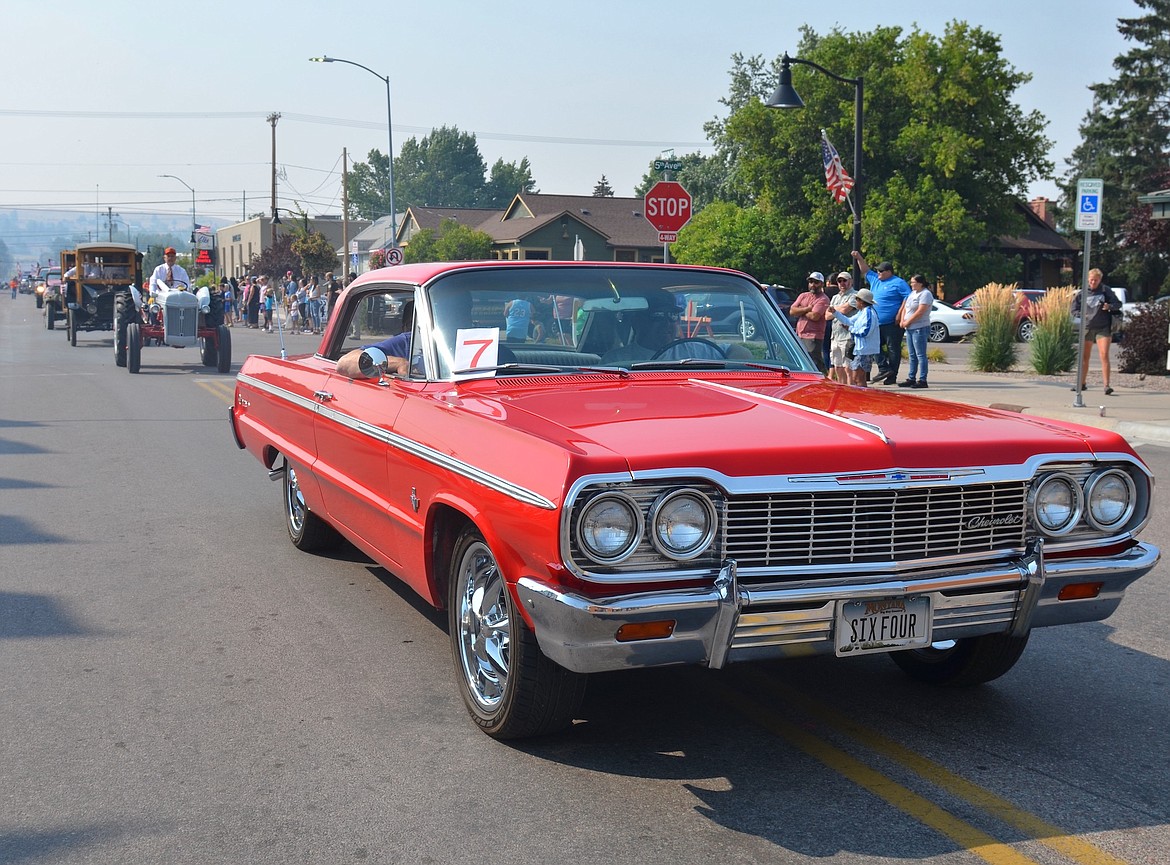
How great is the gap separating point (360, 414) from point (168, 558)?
7.94 ft

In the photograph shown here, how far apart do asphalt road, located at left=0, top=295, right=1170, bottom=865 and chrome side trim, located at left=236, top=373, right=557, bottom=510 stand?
0.94 meters

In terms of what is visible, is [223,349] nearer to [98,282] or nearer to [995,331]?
[98,282]

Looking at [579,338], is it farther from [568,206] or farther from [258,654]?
[568,206]

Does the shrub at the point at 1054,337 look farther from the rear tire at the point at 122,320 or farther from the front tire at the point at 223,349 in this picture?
the rear tire at the point at 122,320

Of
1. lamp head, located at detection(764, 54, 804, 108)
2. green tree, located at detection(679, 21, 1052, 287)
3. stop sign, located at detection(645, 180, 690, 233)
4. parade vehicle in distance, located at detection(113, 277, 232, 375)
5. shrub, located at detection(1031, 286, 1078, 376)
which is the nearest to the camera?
stop sign, located at detection(645, 180, 690, 233)

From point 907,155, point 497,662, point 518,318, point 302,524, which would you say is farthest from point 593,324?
point 907,155

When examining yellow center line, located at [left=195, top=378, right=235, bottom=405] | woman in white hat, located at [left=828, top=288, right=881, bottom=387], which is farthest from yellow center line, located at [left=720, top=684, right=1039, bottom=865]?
yellow center line, located at [left=195, top=378, right=235, bottom=405]

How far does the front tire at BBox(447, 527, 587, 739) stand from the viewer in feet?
13.5

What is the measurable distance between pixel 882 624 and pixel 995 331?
19.7m

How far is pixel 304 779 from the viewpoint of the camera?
4109 mm

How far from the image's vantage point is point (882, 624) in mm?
3963

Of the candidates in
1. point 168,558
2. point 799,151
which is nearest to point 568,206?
point 799,151

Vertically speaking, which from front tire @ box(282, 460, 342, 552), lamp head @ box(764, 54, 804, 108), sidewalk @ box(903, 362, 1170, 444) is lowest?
front tire @ box(282, 460, 342, 552)

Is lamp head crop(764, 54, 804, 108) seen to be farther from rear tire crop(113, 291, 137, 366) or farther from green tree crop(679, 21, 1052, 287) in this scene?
green tree crop(679, 21, 1052, 287)
